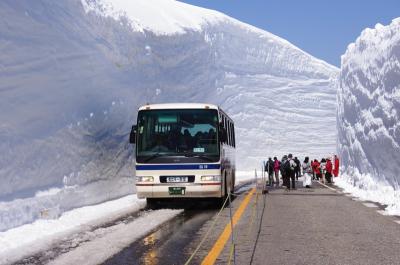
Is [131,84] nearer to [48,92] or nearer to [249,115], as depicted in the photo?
[48,92]

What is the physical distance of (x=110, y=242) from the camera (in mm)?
8703

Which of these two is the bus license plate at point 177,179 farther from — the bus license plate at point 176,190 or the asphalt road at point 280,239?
the asphalt road at point 280,239

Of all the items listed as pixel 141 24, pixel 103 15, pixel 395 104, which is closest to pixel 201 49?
pixel 141 24

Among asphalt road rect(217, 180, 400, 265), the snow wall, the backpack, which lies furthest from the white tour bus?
the backpack

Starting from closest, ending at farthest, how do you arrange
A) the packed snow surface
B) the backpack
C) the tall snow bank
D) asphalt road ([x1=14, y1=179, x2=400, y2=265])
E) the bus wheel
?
asphalt road ([x1=14, y1=179, x2=400, y2=265])
the packed snow surface
the bus wheel
the tall snow bank
the backpack

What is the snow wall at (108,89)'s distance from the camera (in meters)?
15.5

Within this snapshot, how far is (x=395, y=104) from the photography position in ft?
74.4

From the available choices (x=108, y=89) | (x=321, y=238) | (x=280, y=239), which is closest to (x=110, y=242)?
(x=280, y=239)

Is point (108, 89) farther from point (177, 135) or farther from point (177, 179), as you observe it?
point (177, 179)

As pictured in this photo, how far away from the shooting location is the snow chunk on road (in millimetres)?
7302

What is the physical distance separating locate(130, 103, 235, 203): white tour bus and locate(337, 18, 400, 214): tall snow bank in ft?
14.7

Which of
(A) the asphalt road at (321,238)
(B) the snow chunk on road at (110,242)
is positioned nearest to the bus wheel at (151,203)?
(B) the snow chunk on road at (110,242)

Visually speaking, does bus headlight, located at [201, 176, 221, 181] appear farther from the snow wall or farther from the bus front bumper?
the snow wall

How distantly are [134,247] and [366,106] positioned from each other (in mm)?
23513
